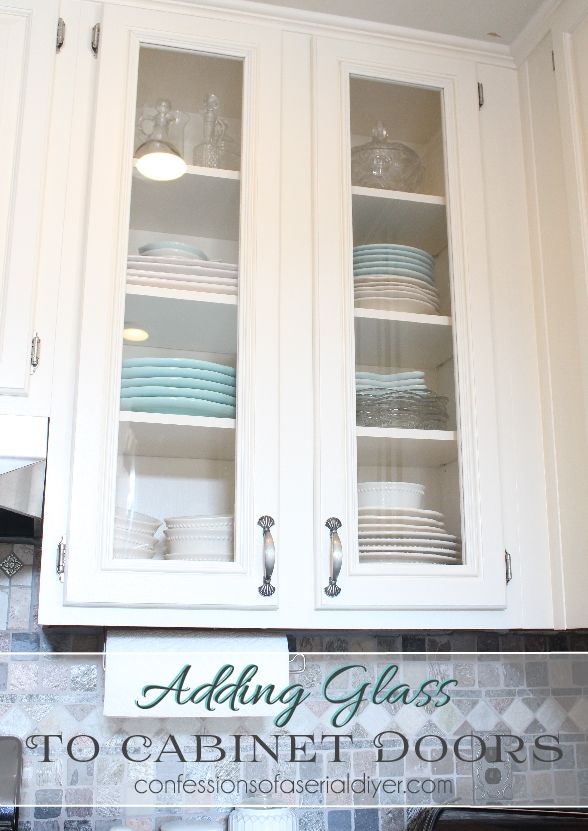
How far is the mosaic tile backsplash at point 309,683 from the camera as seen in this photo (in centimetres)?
Result: 147

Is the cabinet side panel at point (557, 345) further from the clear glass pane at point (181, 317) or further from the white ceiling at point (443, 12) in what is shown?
the clear glass pane at point (181, 317)

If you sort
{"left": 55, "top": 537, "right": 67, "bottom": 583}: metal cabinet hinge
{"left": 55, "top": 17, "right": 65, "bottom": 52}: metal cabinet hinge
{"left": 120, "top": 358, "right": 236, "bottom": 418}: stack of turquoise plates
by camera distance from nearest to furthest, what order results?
{"left": 55, "top": 537, "right": 67, "bottom": 583}: metal cabinet hinge
{"left": 120, "top": 358, "right": 236, "bottom": 418}: stack of turquoise plates
{"left": 55, "top": 17, "right": 65, "bottom": 52}: metal cabinet hinge

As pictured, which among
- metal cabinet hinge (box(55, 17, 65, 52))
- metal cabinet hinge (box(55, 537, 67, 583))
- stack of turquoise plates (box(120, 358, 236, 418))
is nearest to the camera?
metal cabinet hinge (box(55, 537, 67, 583))

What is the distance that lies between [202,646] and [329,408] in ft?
1.45

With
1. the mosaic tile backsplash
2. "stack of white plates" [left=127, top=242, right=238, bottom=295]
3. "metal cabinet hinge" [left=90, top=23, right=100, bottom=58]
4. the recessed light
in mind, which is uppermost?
"metal cabinet hinge" [left=90, top=23, right=100, bottom=58]

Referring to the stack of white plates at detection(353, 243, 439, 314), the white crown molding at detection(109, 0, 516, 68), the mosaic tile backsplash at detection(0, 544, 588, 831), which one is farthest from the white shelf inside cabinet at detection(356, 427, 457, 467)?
the white crown molding at detection(109, 0, 516, 68)

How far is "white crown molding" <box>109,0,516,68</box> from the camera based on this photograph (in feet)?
4.95

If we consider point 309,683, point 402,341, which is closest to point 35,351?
point 402,341

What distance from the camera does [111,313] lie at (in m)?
1.34

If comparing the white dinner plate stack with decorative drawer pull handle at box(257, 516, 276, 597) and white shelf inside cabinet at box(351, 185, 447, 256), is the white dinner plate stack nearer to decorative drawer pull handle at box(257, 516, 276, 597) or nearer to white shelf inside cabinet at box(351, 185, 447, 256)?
decorative drawer pull handle at box(257, 516, 276, 597)

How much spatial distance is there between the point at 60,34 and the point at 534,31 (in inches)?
34.1

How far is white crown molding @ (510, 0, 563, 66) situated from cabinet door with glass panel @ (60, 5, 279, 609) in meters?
0.48

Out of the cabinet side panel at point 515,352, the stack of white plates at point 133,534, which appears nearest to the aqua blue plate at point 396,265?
the cabinet side panel at point 515,352

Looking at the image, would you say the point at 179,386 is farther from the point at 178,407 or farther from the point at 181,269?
the point at 181,269
